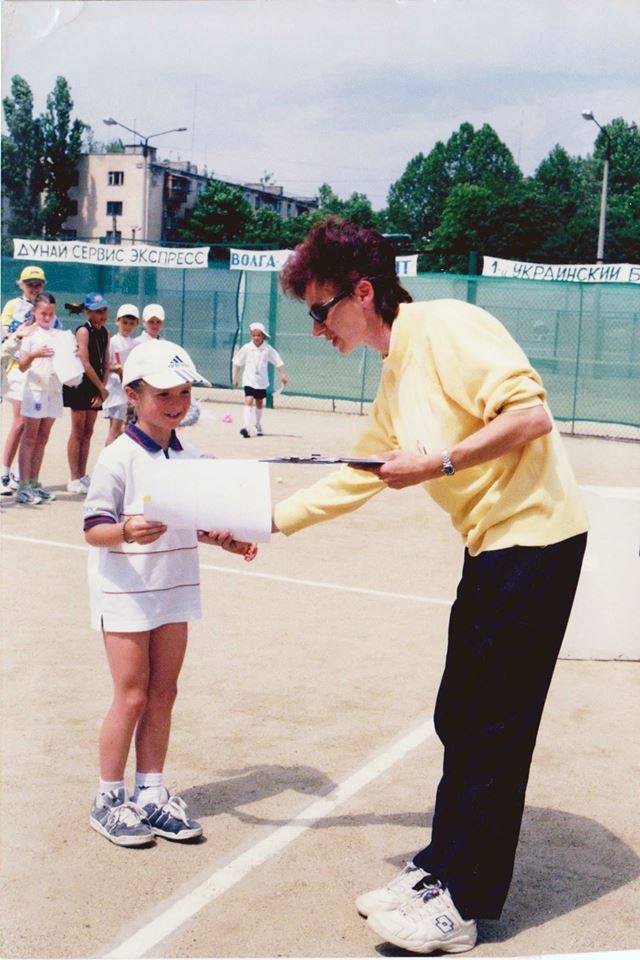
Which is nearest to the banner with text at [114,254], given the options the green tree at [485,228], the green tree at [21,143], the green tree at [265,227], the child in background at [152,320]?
the child in background at [152,320]

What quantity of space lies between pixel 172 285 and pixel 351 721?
19.2 meters

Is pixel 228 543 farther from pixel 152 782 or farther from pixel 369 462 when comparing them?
pixel 152 782

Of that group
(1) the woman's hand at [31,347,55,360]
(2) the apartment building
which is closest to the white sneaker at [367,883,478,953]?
(2) the apartment building

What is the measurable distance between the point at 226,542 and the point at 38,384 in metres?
6.08

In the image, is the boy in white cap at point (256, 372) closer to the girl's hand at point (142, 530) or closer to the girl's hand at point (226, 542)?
the girl's hand at point (226, 542)

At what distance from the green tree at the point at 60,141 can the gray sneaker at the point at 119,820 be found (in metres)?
1.97

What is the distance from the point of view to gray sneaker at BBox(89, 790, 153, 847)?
3340mm

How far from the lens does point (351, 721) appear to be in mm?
4477

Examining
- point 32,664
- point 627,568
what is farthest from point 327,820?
point 627,568

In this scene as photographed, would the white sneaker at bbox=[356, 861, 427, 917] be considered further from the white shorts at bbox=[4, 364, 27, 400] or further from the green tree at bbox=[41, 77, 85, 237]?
the white shorts at bbox=[4, 364, 27, 400]

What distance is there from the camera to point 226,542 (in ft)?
10.00

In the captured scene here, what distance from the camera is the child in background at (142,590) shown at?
123 inches

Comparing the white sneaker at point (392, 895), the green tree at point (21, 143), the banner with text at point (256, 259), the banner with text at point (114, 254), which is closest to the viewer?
the green tree at point (21, 143)

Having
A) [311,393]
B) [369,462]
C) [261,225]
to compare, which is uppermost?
[261,225]
